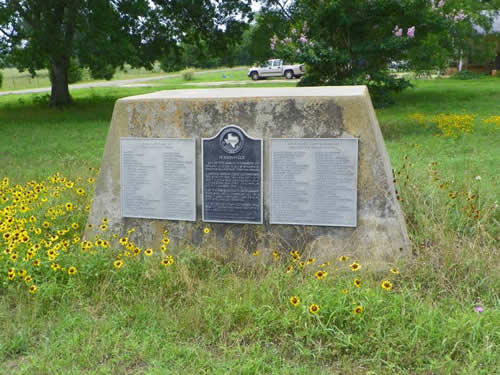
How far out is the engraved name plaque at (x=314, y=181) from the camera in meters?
4.39

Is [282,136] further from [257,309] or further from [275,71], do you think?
[275,71]

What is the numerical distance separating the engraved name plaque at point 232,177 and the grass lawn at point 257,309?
0.93 feet

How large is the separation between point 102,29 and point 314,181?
12.9m

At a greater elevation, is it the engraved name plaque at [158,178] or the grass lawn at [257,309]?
the engraved name plaque at [158,178]

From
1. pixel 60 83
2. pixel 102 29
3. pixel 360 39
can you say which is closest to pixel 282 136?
pixel 360 39

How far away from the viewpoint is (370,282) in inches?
155

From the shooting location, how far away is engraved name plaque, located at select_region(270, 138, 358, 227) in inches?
173

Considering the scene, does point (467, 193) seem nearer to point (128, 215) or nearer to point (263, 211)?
point (263, 211)

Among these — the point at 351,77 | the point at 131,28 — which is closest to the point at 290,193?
the point at 351,77

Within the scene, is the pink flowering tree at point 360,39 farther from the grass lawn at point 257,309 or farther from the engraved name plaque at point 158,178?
the engraved name plaque at point 158,178

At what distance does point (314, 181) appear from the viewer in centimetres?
448

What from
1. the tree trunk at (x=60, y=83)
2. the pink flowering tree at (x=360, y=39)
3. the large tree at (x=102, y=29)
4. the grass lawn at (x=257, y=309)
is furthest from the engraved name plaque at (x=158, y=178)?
the tree trunk at (x=60, y=83)

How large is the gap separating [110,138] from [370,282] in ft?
8.11

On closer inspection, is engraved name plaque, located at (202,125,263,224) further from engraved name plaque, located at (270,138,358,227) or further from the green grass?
the green grass
